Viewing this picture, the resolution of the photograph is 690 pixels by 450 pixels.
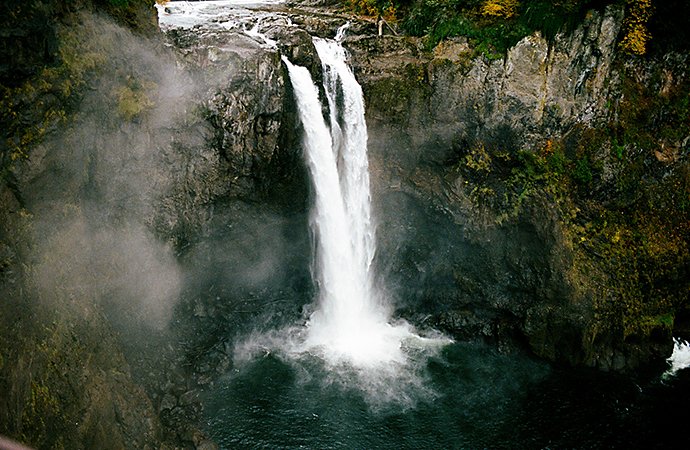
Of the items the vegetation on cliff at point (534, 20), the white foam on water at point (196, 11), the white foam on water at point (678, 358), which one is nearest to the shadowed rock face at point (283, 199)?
the vegetation on cliff at point (534, 20)

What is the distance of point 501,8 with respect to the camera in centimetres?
1730

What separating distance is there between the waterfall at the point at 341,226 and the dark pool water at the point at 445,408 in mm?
1463

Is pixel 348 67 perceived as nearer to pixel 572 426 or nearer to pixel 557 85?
pixel 557 85

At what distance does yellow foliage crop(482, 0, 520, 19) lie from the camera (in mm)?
17219

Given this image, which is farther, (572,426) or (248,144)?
(248,144)

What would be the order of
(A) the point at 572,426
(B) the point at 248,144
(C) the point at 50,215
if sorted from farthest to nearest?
(B) the point at 248,144 → (A) the point at 572,426 → (C) the point at 50,215

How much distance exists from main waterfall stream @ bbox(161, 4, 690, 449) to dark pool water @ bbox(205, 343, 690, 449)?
4 cm

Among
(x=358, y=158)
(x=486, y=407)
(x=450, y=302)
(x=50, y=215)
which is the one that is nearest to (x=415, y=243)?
(x=450, y=302)

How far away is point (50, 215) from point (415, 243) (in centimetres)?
1231

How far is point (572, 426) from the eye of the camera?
14.7 meters

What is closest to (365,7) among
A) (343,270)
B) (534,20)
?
(534,20)

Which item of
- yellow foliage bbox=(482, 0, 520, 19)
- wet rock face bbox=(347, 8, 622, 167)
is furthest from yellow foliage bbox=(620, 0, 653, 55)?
yellow foliage bbox=(482, 0, 520, 19)

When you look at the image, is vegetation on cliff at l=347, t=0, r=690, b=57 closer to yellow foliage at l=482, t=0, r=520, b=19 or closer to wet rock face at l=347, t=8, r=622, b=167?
yellow foliage at l=482, t=0, r=520, b=19

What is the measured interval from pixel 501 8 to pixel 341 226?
30.1 feet
